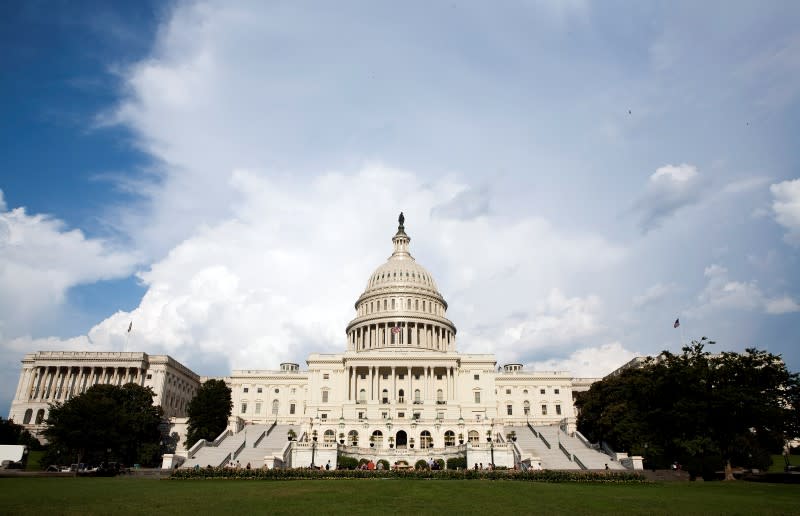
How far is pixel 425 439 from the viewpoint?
82.4 metres

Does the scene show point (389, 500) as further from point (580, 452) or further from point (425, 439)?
point (425, 439)

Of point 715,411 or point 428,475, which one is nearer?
point 428,475

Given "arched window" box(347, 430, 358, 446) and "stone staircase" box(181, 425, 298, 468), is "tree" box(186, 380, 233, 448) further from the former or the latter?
"arched window" box(347, 430, 358, 446)

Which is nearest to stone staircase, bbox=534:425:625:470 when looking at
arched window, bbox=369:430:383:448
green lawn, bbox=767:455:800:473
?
green lawn, bbox=767:455:800:473

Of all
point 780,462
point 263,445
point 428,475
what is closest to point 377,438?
point 263,445

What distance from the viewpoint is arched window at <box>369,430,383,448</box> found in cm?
8256

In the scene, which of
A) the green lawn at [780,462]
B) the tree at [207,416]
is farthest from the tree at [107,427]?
the green lawn at [780,462]

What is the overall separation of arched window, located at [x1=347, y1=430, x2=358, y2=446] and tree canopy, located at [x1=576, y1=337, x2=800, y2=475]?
37.8m

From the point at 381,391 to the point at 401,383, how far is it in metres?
3.85

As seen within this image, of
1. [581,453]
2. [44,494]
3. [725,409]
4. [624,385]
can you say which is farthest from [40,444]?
[725,409]

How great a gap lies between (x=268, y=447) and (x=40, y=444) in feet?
143

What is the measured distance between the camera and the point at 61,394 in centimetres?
10625

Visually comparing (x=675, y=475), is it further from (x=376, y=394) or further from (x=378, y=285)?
(x=378, y=285)

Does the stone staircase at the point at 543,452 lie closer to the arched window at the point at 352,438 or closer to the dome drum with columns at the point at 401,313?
the arched window at the point at 352,438
